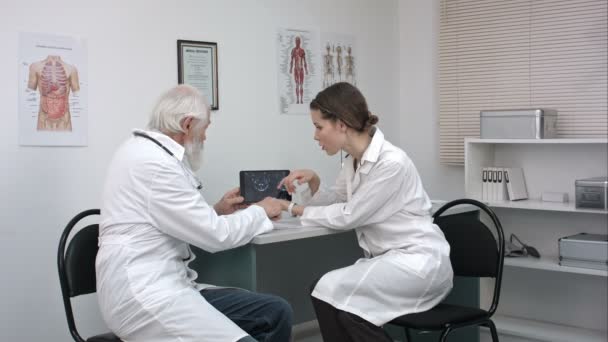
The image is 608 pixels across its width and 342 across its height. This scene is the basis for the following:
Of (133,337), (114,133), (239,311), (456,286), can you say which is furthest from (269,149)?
(133,337)

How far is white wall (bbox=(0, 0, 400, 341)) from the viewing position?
276 centimetres

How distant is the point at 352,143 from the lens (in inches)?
108

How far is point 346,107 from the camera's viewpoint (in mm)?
2691

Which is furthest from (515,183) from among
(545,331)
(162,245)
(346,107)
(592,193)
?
(162,245)

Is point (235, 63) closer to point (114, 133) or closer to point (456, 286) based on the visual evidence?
point (114, 133)

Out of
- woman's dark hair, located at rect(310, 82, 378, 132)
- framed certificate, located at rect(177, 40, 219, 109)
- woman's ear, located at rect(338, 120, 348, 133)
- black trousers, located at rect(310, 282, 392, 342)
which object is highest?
framed certificate, located at rect(177, 40, 219, 109)

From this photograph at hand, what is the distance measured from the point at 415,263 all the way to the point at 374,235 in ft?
0.77

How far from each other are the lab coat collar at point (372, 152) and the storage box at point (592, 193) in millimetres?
1375

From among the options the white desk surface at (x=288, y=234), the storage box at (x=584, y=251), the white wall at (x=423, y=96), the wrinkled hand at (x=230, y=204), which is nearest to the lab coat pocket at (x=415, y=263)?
the white desk surface at (x=288, y=234)

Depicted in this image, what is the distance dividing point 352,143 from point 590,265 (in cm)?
156

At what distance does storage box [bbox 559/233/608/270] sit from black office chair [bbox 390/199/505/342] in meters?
0.86

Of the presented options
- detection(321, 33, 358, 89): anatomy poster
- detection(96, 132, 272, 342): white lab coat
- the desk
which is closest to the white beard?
detection(96, 132, 272, 342): white lab coat

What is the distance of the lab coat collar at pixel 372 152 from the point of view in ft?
8.74

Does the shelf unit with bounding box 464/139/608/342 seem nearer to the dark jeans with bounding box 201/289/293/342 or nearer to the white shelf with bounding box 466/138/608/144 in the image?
the white shelf with bounding box 466/138/608/144
